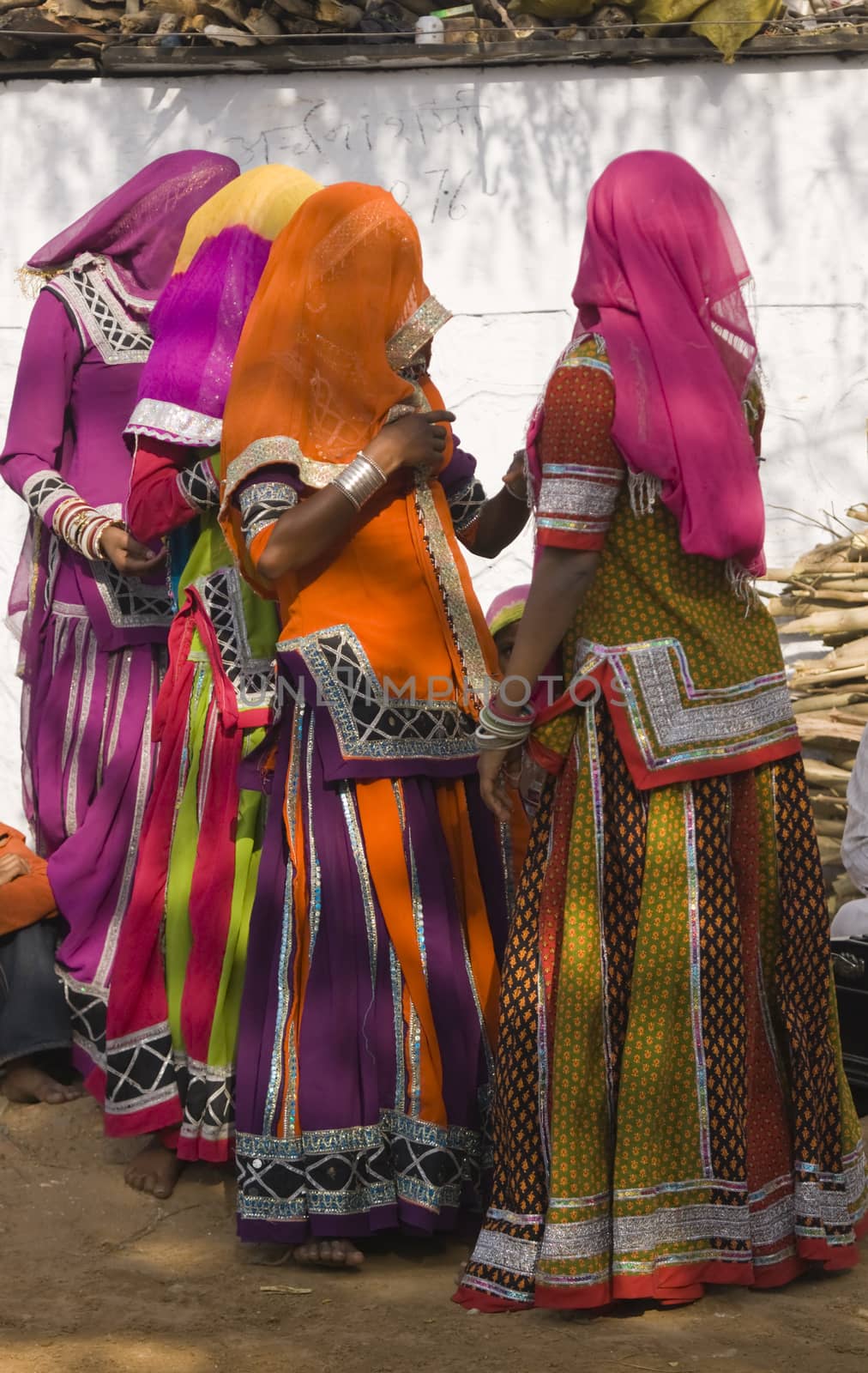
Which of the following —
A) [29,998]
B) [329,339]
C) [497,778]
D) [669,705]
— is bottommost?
[29,998]

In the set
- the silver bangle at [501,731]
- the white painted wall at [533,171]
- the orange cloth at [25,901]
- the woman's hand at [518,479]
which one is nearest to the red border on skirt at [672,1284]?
the silver bangle at [501,731]

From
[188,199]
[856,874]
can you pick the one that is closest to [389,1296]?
[856,874]

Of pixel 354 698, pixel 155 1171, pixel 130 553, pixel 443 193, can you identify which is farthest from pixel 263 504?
pixel 443 193

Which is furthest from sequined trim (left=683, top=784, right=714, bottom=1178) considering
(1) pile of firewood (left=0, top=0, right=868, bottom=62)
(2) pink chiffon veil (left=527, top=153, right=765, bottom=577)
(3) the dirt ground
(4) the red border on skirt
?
(1) pile of firewood (left=0, top=0, right=868, bottom=62)

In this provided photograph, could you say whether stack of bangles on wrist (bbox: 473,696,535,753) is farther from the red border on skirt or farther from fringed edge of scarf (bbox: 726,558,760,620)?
the red border on skirt

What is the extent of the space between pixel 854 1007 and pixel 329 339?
6.75 ft

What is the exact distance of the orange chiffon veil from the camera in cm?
324

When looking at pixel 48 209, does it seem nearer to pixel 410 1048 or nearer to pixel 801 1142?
pixel 410 1048

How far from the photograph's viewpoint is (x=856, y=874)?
4.25 metres

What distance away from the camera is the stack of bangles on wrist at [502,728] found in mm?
3010

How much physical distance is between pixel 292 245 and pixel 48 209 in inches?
111

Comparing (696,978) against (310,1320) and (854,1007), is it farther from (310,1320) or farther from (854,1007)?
(854,1007)

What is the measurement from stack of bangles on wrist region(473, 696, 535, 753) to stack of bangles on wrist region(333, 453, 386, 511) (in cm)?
50

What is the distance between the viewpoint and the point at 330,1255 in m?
3.24
